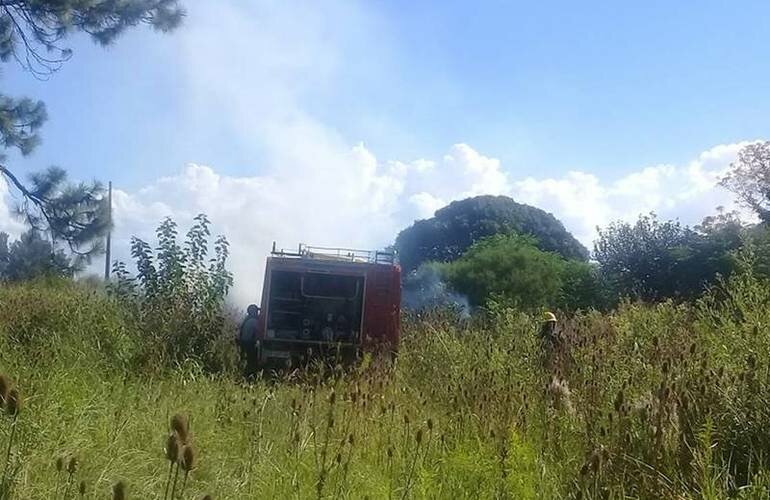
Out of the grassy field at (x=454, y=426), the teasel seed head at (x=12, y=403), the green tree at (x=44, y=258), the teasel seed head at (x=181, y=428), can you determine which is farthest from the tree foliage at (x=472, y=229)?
the teasel seed head at (x=181, y=428)

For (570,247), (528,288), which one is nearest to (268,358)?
(528,288)

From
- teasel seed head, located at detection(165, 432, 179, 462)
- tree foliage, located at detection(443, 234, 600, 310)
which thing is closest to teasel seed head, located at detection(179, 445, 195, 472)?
teasel seed head, located at detection(165, 432, 179, 462)

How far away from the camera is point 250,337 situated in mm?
12477

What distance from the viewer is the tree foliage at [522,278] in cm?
2386

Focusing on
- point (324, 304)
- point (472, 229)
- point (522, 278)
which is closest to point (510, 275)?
point (522, 278)

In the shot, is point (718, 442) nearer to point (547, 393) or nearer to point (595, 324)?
point (547, 393)

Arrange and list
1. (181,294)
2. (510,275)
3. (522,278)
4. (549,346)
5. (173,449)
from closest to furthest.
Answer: (173,449), (549,346), (181,294), (522,278), (510,275)

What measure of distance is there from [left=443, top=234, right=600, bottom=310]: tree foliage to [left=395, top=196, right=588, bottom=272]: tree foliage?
14969 mm

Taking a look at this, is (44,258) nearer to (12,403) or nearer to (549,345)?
(549,345)

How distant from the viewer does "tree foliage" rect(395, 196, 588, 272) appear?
41.7 m

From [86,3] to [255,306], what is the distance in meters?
5.27

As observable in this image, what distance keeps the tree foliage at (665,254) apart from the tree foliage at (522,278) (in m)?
0.92

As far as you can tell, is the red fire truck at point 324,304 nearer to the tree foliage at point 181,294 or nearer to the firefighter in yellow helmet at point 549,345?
the tree foliage at point 181,294

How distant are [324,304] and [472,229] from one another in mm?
30910
